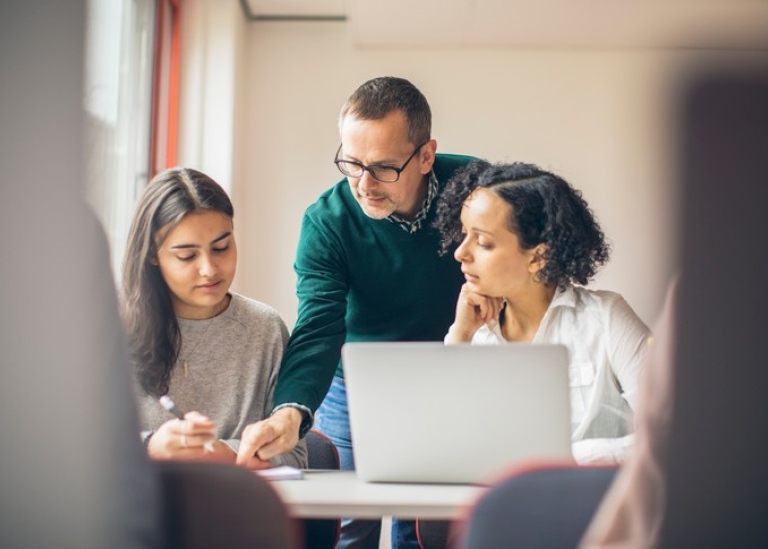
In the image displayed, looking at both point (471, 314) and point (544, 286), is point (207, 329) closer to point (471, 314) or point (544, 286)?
point (471, 314)

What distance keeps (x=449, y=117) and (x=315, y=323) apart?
282cm

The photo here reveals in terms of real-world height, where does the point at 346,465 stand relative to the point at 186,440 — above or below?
below

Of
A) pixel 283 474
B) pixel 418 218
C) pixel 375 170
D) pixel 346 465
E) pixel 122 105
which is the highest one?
pixel 122 105

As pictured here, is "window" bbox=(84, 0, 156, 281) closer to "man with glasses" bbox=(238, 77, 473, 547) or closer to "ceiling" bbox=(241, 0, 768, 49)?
"man with glasses" bbox=(238, 77, 473, 547)

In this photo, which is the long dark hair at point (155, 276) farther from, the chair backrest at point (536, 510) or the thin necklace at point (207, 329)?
the chair backrest at point (536, 510)

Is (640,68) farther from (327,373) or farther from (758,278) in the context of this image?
(758,278)

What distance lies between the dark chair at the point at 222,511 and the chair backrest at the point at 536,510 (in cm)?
21

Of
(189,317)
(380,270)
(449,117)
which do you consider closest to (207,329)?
(189,317)

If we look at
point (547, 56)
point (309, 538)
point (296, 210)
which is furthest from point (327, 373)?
point (547, 56)

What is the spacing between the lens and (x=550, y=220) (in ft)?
6.68

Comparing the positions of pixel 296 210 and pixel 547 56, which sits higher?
pixel 547 56

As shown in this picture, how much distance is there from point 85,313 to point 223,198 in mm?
1130

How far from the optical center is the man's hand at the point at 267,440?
63.4 inches

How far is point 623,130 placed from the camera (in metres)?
4.73
